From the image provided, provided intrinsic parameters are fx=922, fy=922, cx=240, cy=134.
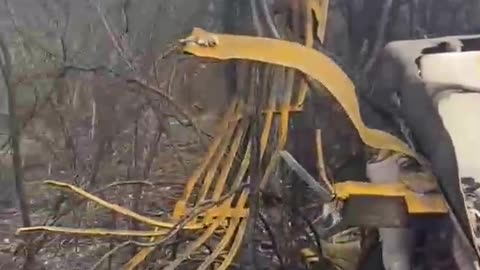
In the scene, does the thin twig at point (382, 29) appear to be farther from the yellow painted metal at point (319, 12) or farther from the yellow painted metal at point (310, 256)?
the yellow painted metal at point (319, 12)

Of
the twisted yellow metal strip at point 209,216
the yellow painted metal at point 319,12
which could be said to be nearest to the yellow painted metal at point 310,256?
the twisted yellow metal strip at point 209,216

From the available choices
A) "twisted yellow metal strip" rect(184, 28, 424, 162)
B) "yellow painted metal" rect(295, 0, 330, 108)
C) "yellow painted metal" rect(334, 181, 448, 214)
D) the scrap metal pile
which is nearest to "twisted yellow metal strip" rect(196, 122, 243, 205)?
the scrap metal pile

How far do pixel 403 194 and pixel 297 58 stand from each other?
0.46 m

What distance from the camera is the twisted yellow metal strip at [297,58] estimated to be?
7.80 feet

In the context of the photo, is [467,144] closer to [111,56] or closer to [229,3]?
[229,3]

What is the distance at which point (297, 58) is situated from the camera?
97.6 inches

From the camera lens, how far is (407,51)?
2.81 m

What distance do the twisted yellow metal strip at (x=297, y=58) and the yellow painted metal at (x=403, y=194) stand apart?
152 mm

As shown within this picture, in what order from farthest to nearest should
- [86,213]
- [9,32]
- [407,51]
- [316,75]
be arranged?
[9,32] < [86,213] < [407,51] < [316,75]

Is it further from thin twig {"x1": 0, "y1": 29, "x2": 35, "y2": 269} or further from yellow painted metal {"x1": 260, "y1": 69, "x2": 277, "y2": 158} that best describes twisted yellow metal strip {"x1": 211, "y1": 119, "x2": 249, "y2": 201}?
thin twig {"x1": 0, "y1": 29, "x2": 35, "y2": 269}

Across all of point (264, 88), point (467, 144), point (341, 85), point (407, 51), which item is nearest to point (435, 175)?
point (467, 144)

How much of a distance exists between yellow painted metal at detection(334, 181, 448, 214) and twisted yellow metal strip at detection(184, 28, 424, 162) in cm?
15

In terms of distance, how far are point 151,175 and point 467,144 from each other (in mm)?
2962

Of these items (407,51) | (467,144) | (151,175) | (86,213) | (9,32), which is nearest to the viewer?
(467,144)
